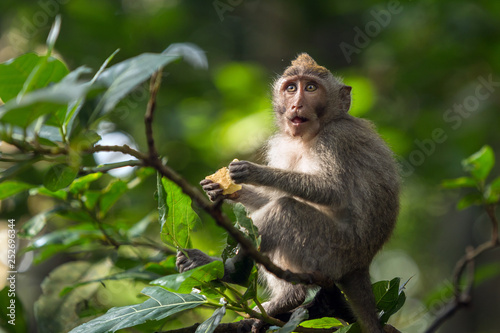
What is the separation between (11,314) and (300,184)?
2400 millimetres

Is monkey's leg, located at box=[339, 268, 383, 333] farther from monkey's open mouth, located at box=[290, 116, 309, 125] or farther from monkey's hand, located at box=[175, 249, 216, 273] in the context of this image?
monkey's open mouth, located at box=[290, 116, 309, 125]

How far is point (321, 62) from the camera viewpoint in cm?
1109

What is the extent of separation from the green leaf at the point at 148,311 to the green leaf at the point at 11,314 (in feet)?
2.38

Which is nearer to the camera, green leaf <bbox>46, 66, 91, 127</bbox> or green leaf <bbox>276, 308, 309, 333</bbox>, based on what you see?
green leaf <bbox>46, 66, 91, 127</bbox>

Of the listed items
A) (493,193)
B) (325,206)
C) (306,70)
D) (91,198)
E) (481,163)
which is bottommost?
(493,193)

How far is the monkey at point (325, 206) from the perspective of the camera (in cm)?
403

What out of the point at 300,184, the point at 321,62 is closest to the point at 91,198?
the point at 300,184

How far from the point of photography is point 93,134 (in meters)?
2.24

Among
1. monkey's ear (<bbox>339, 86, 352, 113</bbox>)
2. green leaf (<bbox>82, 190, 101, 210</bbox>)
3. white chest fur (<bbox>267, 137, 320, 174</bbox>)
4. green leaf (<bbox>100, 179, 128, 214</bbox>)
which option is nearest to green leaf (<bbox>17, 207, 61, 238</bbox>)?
green leaf (<bbox>82, 190, 101, 210</bbox>)

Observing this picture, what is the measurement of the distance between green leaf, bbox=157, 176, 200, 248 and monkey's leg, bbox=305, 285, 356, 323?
98 centimetres

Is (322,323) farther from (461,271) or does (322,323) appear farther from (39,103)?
(39,103)

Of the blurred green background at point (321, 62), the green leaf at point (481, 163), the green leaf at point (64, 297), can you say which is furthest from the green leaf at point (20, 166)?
the blurred green background at point (321, 62)

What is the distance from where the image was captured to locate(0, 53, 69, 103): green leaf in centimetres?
229

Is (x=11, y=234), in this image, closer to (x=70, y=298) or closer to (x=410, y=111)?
(x=70, y=298)
